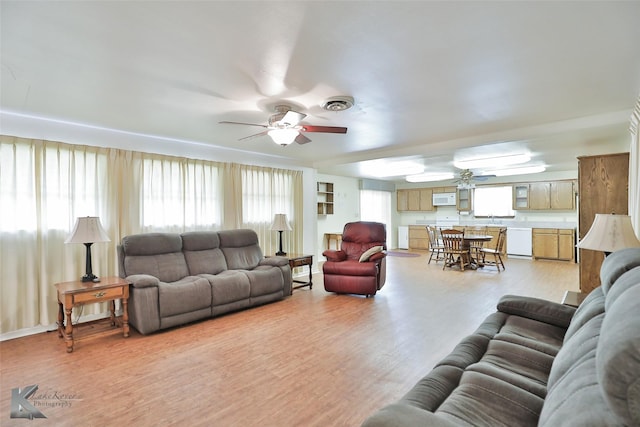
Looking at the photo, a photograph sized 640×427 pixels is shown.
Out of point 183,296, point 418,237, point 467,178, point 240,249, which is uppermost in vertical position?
point 467,178

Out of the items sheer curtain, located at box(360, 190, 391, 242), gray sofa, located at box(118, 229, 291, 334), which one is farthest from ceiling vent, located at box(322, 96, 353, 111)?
sheer curtain, located at box(360, 190, 391, 242)

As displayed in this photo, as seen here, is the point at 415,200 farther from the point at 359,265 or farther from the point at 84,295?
the point at 84,295

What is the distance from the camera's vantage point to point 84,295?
3180mm

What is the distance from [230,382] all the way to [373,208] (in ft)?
26.8

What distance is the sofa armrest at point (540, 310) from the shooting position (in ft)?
7.22

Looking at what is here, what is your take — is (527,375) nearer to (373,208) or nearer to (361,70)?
(361,70)

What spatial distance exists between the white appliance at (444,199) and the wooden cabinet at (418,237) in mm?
840

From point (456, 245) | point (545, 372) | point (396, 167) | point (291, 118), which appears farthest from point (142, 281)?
point (456, 245)

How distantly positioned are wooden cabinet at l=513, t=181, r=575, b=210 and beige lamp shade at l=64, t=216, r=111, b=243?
9.26 metres

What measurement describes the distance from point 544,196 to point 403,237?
3.96 metres

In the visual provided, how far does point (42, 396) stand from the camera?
7.54 feet

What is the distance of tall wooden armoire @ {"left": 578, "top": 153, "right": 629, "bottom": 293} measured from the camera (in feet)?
13.1

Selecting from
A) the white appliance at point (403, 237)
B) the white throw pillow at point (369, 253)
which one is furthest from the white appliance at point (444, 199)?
the white throw pillow at point (369, 253)

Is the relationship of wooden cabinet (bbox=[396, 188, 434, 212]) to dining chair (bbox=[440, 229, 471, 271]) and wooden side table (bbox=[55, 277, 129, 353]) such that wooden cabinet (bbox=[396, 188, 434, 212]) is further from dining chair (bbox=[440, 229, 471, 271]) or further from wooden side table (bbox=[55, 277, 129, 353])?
wooden side table (bbox=[55, 277, 129, 353])
